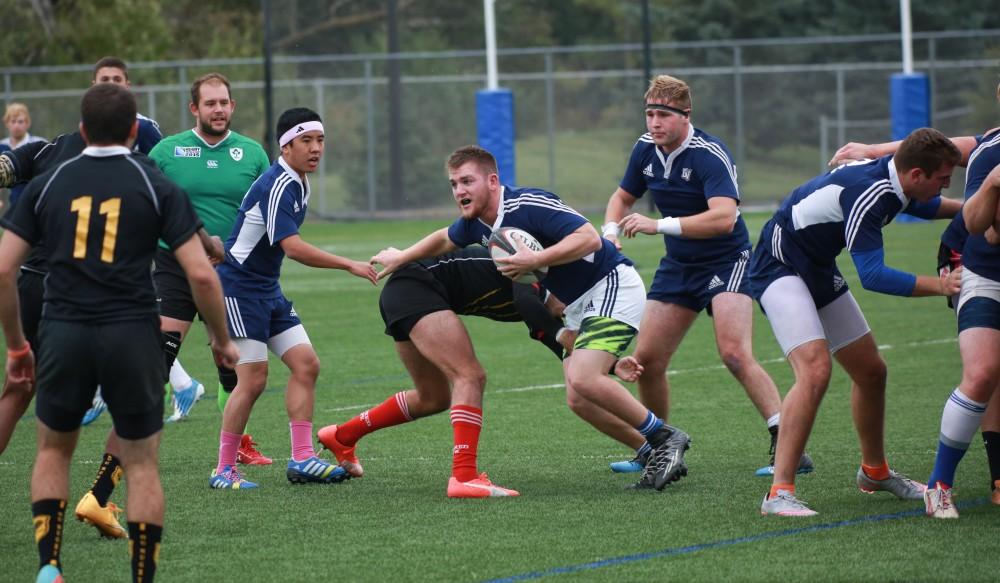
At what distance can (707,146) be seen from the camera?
8.01 metres

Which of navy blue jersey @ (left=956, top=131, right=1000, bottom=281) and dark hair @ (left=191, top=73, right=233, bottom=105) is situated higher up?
dark hair @ (left=191, top=73, right=233, bottom=105)

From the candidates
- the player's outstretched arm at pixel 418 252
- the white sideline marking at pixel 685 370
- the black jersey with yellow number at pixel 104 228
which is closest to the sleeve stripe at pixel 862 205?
the player's outstretched arm at pixel 418 252

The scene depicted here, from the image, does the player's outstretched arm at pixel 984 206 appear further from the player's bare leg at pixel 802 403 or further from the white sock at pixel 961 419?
the player's bare leg at pixel 802 403

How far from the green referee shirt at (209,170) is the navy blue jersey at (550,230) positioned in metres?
1.82

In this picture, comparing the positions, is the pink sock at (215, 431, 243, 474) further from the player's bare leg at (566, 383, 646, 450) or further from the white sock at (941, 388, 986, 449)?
the white sock at (941, 388, 986, 449)

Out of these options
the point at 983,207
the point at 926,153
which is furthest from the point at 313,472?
the point at 983,207

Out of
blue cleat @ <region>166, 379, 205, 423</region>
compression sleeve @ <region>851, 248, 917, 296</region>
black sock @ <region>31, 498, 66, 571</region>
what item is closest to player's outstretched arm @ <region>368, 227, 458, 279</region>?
compression sleeve @ <region>851, 248, 917, 296</region>

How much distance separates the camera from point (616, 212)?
835 cm

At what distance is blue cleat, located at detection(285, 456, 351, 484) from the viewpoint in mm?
7781

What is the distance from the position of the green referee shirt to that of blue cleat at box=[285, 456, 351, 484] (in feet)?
5.45

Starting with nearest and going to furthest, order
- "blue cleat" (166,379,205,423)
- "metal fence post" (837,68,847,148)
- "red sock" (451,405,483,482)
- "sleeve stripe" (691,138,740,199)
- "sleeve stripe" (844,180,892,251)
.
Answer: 1. "sleeve stripe" (844,180,892,251)
2. "red sock" (451,405,483,482)
3. "sleeve stripe" (691,138,740,199)
4. "blue cleat" (166,379,205,423)
5. "metal fence post" (837,68,847,148)

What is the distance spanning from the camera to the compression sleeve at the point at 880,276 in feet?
20.1

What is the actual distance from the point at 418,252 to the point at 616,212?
1.41m

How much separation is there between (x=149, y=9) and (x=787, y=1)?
54.0ft
